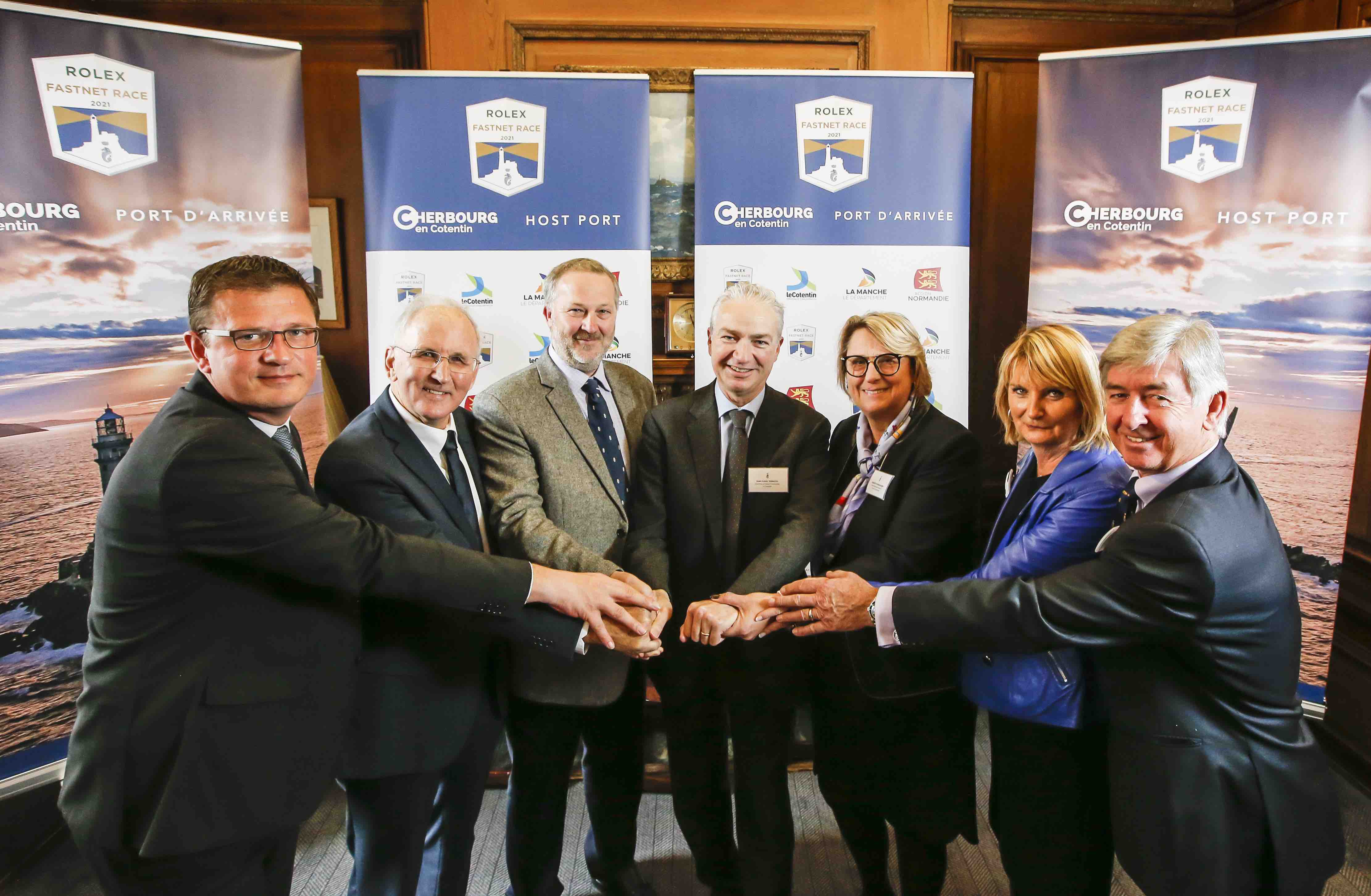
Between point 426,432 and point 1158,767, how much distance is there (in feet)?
6.17

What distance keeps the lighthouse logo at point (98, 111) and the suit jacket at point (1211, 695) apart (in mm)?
3496

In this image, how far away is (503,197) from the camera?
334 centimetres

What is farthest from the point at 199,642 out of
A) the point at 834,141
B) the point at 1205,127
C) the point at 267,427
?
the point at 1205,127

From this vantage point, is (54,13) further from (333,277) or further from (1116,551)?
(1116,551)

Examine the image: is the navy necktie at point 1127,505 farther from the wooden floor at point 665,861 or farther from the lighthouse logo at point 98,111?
the lighthouse logo at point 98,111

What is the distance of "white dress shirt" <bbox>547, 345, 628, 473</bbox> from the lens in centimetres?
245

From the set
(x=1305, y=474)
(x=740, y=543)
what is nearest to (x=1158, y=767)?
(x=740, y=543)

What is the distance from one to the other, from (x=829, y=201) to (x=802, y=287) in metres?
0.38

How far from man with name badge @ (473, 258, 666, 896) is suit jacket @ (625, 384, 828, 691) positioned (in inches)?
4.0

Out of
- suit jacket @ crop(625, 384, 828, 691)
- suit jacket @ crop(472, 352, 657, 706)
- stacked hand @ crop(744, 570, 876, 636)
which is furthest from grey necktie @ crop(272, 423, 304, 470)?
stacked hand @ crop(744, 570, 876, 636)

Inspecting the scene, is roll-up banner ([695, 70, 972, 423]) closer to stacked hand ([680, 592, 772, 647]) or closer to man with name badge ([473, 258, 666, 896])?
man with name badge ([473, 258, 666, 896])

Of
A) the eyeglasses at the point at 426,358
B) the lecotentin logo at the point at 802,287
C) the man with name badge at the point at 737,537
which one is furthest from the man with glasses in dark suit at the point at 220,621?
the lecotentin logo at the point at 802,287

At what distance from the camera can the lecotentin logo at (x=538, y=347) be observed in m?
3.39

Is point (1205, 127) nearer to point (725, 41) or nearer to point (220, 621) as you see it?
point (725, 41)
